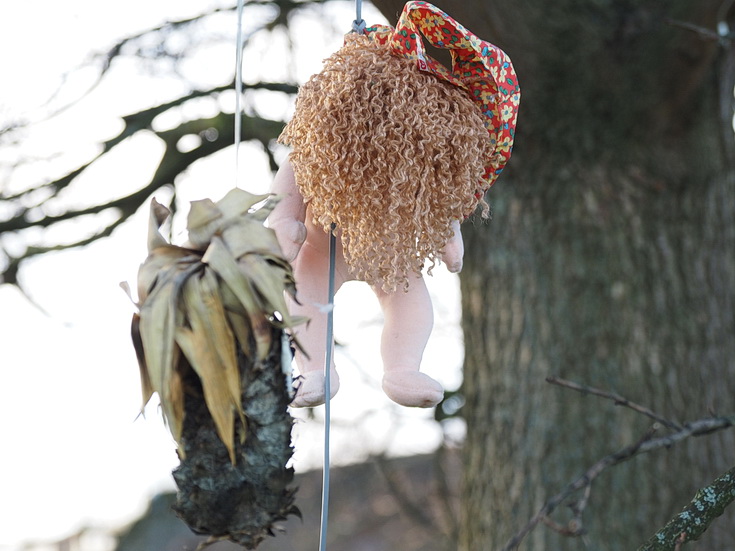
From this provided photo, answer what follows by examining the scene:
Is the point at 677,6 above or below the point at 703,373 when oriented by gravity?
above

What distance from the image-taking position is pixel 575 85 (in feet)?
7.03

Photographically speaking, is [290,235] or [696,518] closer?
[290,235]

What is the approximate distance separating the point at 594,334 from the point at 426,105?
129 cm

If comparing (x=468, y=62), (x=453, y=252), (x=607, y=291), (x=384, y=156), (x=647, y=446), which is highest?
(x=468, y=62)

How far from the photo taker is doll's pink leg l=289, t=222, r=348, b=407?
1.20m

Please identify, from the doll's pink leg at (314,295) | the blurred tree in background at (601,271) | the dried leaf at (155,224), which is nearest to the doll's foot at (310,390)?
the doll's pink leg at (314,295)

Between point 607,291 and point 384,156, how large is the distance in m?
1.31

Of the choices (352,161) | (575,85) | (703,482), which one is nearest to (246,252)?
(352,161)

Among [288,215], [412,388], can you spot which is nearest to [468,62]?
[288,215]

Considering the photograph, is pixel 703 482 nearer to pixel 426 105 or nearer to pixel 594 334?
pixel 594 334

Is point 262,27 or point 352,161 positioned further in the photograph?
point 262,27

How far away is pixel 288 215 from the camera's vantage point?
1.15 meters

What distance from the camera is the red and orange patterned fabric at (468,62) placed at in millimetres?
1129

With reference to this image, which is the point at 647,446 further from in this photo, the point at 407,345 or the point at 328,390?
the point at 328,390
